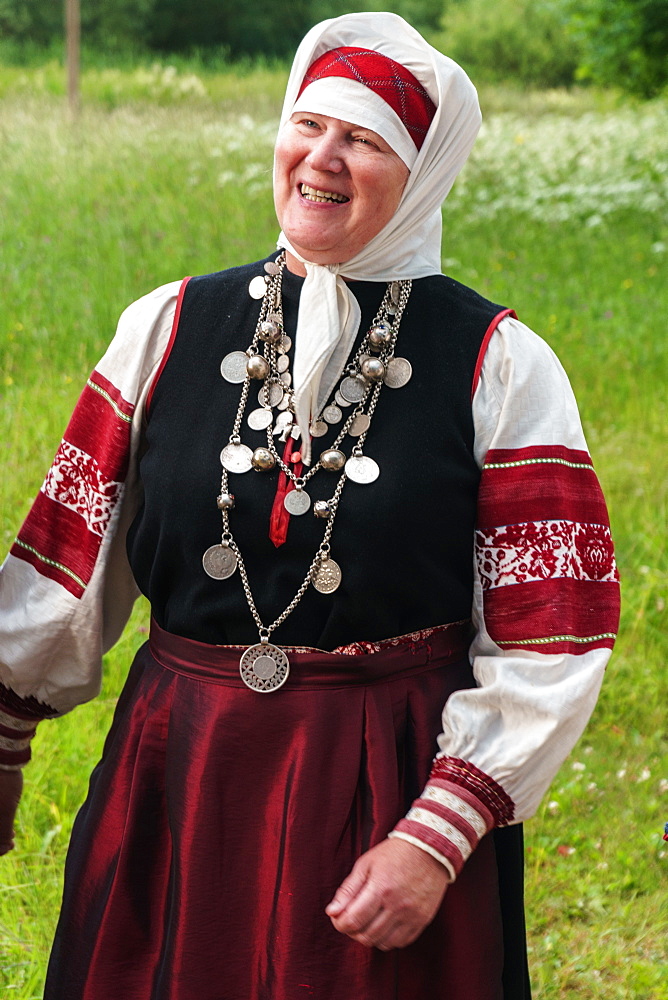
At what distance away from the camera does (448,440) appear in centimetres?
165

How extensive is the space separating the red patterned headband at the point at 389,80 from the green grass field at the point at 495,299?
2.19ft

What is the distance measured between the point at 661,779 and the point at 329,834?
6.91ft

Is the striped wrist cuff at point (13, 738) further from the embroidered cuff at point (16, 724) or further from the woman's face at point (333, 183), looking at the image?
the woman's face at point (333, 183)

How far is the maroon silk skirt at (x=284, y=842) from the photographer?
1640 mm

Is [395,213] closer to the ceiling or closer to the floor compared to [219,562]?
closer to the ceiling

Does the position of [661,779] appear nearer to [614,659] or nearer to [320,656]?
[614,659]

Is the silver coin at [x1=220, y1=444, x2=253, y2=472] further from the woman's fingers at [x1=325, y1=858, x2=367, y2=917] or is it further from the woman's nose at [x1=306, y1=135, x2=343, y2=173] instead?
the woman's fingers at [x1=325, y1=858, x2=367, y2=917]

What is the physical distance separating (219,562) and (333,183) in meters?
0.62

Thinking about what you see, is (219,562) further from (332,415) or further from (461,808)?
(461,808)

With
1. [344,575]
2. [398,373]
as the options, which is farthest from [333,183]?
[344,575]

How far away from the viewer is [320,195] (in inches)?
66.2

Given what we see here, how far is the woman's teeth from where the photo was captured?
1.68m

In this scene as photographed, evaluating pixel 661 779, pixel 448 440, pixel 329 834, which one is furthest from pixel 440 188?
pixel 661 779

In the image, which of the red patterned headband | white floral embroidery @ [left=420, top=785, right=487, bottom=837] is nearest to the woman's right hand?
white floral embroidery @ [left=420, top=785, right=487, bottom=837]
